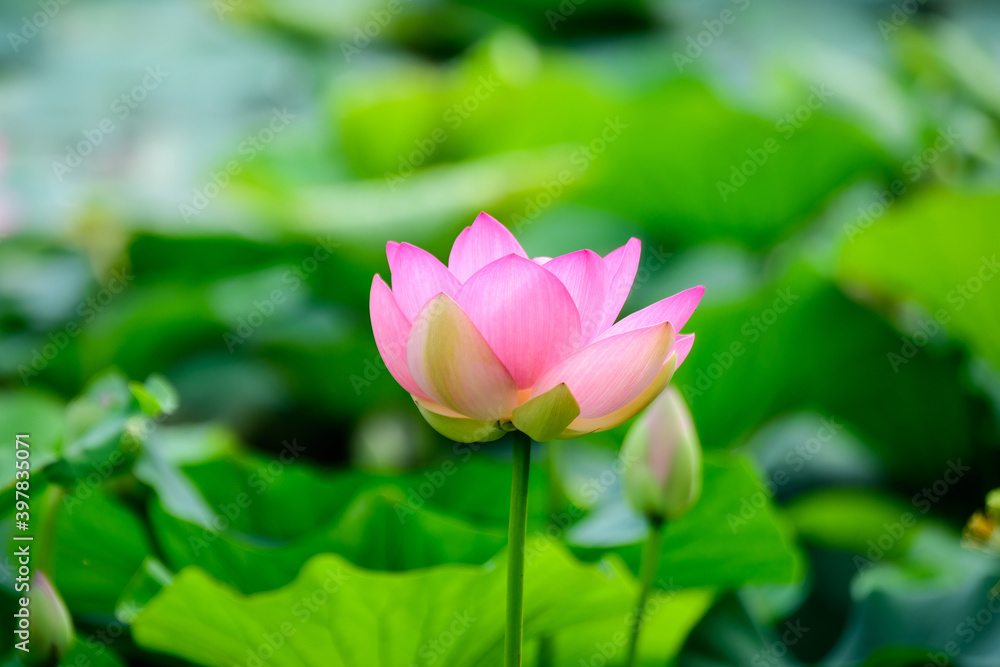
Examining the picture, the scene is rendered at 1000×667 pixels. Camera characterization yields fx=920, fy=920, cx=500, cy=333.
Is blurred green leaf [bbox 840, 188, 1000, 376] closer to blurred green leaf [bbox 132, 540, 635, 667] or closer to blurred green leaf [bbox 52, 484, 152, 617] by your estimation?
blurred green leaf [bbox 132, 540, 635, 667]

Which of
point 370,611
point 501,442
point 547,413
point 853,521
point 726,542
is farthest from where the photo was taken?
point 501,442

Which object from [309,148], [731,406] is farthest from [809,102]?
[309,148]

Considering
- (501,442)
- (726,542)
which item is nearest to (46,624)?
(726,542)

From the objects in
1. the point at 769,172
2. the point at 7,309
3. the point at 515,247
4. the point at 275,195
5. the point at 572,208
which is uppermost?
the point at 515,247

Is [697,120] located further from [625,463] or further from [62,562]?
[62,562]

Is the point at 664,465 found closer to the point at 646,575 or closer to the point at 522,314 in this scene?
the point at 646,575

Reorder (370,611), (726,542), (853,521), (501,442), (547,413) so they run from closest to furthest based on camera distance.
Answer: (547,413), (370,611), (726,542), (853,521), (501,442)
